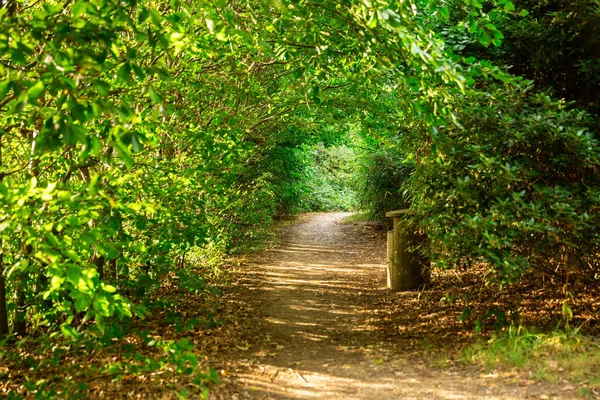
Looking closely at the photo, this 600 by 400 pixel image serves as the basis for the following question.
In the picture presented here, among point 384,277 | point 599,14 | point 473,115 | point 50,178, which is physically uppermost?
point 599,14

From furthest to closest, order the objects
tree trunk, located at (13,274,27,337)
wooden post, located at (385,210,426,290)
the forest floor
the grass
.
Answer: wooden post, located at (385,210,426,290)
tree trunk, located at (13,274,27,337)
the forest floor
the grass

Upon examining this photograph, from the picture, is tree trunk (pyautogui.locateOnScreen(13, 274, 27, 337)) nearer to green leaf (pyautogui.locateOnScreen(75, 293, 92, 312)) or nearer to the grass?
green leaf (pyautogui.locateOnScreen(75, 293, 92, 312))

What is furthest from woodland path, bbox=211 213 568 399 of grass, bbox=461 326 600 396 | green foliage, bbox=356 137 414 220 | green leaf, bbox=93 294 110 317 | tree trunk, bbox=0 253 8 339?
green foliage, bbox=356 137 414 220

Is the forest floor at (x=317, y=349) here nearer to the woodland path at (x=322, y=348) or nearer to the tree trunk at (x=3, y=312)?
the woodland path at (x=322, y=348)

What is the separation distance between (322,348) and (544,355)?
7.73 feet

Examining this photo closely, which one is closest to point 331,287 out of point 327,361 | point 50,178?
point 327,361

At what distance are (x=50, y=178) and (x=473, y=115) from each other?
4.52 m

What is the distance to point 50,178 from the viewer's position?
5547 millimetres

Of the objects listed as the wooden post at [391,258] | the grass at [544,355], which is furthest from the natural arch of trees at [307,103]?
the wooden post at [391,258]

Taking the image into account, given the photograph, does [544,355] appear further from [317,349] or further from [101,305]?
[101,305]

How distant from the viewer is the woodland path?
4.63 meters

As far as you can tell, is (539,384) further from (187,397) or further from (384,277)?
(384,277)

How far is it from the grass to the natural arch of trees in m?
0.63

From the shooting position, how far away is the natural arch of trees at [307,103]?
138 inches
